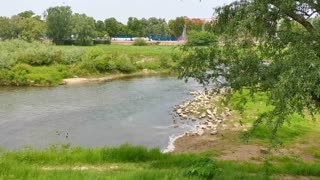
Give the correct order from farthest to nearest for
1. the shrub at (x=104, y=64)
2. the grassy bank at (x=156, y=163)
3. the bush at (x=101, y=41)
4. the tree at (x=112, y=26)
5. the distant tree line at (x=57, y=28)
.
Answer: the tree at (x=112, y=26) → the bush at (x=101, y=41) → the distant tree line at (x=57, y=28) → the shrub at (x=104, y=64) → the grassy bank at (x=156, y=163)

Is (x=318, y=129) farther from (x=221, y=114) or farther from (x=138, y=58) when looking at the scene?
(x=138, y=58)

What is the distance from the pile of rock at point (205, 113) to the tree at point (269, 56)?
16399 millimetres

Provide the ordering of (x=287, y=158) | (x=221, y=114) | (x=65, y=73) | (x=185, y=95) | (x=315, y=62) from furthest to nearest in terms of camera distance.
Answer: (x=65, y=73) < (x=185, y=95) < (x=221, y=114) < (x=287, y=158) < (x=315, y=62)

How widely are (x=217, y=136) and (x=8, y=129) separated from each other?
53.8ft

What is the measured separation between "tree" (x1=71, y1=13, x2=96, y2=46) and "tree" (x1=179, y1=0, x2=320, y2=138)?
4218 inches

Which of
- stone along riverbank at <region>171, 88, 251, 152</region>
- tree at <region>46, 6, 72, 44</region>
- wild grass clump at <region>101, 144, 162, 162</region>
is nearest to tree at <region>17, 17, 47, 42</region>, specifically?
tree at <region>46, 6, 72, 44</region>

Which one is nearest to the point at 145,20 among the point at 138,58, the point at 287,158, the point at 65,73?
the point at 138,58

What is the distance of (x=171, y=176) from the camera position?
11.0 meters

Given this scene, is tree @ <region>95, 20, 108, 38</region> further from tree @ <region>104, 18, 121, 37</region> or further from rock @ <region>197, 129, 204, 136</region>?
rock @ <region>197, 129, 204, 136</region>

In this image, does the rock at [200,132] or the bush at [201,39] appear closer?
the bush at [201,39]

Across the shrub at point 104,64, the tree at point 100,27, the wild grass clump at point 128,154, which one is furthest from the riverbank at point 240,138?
the tree at point 100,27

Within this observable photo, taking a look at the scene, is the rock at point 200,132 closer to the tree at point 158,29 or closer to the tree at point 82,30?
the tree at point 82,30

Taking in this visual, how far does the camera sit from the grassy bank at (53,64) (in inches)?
2362

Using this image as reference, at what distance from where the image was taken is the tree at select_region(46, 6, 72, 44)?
12244cm
